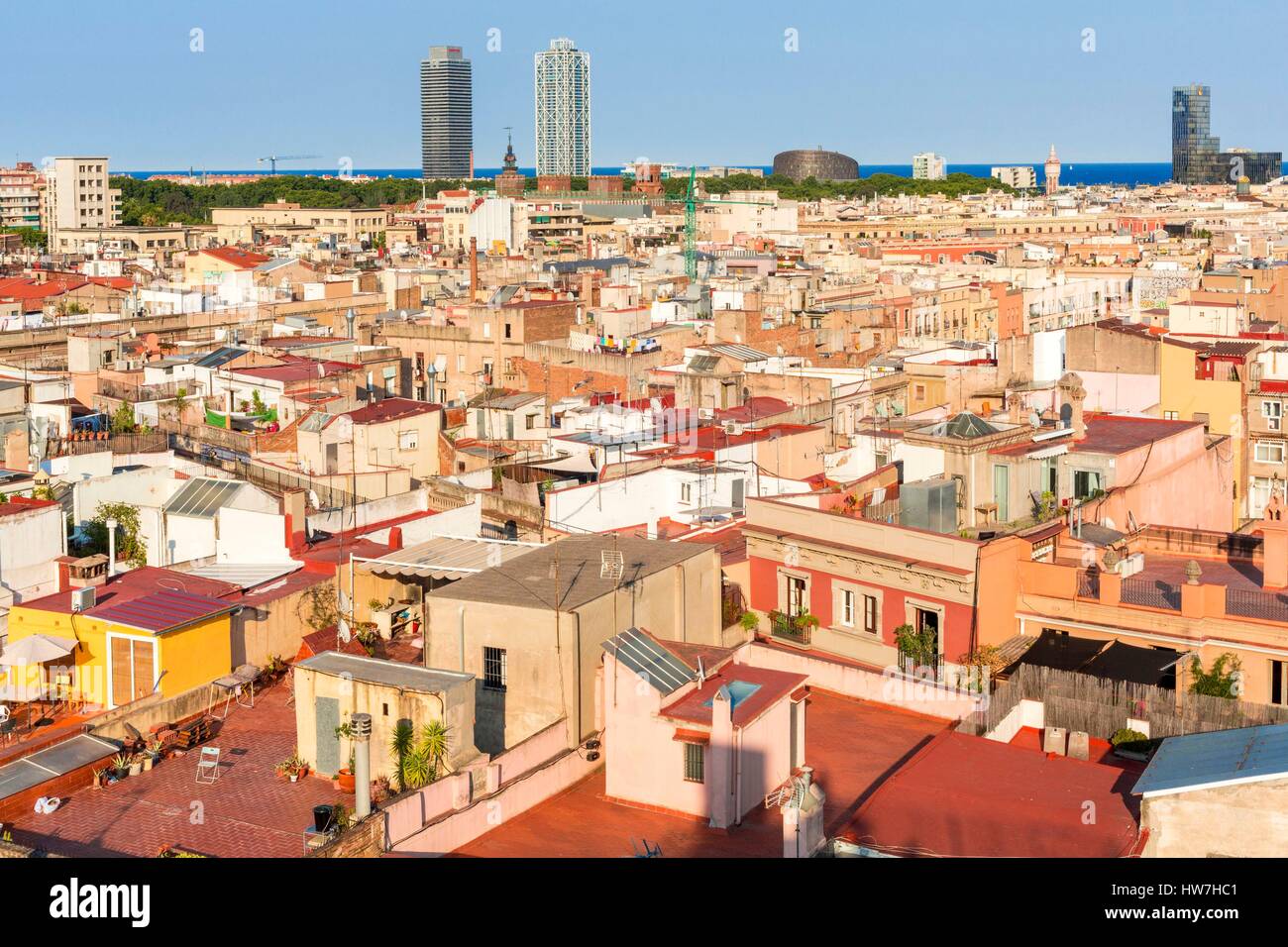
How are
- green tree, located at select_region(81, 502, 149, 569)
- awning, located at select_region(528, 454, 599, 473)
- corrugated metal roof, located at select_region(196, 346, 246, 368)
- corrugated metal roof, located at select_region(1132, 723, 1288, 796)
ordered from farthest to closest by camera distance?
corrugated metal roof, located at select_region(196, 346, 246, 368), awning, located at select_region(528, 454, 599, 473), green tree, located at select_region(81, 502, 149, 569), corrugated metal roof, located at select_region(1132, 723, 1288, 796)

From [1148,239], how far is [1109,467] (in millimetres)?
80424

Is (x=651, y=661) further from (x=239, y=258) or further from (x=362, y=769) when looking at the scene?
(x=239, y=258)

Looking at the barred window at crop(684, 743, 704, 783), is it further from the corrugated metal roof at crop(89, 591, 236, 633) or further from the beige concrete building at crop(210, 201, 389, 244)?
the beige concrete building at crop(210, 201, 389, 244)

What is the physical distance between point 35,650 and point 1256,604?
1272 cm

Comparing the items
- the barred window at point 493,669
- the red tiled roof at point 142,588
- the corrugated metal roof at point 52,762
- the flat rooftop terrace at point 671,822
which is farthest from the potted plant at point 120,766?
the flat rooftop terrace at point 671,822

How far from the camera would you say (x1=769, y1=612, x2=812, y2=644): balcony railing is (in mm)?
17797

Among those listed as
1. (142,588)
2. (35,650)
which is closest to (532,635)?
(35,650)

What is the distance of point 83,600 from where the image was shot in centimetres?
1628

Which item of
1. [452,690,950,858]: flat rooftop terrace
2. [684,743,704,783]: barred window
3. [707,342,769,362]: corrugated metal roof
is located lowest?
[452,690,950,858]: flat rooftop terrace

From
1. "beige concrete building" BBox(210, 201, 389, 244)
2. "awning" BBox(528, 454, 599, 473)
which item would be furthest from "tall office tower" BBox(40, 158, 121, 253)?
"awning" BBox(528, 454, 599, 473)

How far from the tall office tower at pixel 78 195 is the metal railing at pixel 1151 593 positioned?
131193 millimetres

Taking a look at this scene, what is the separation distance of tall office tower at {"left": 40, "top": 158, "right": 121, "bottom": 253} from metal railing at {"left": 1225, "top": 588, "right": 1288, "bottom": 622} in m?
132

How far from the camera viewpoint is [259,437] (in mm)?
29500
